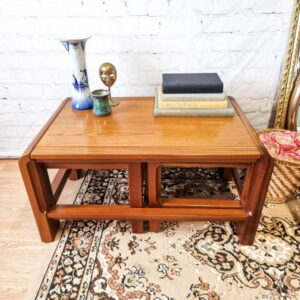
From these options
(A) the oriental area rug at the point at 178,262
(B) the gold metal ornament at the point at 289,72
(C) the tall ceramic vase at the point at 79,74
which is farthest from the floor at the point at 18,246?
(B) the gold metal ornament at the point at 289,72

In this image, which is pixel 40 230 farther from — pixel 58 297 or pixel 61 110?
pixel 61 110

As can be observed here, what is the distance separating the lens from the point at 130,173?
962 mm

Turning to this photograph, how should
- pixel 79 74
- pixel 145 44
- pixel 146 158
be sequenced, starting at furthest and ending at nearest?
pixel 145 44
pixel 79 74
pixel 146 158

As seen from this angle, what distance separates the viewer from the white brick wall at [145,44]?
1.23 meters

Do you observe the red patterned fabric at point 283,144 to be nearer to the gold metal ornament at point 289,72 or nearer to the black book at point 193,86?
the gold metal ornament at point 289,72

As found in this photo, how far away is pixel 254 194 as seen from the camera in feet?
3.14

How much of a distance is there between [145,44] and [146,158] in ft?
2.18

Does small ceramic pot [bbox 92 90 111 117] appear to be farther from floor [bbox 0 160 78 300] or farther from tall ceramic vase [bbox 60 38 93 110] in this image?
floor [bbox 0 160 78 300]

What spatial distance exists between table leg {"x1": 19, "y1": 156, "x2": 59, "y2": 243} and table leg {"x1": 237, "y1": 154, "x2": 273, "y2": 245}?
72 cm

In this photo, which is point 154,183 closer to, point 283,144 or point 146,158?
point 146,158

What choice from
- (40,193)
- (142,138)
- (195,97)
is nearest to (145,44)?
(195,97)

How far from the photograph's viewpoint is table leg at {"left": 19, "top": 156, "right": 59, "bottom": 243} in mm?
916

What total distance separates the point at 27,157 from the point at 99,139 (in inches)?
9.5

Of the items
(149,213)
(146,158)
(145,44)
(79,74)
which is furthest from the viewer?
(145,44)
